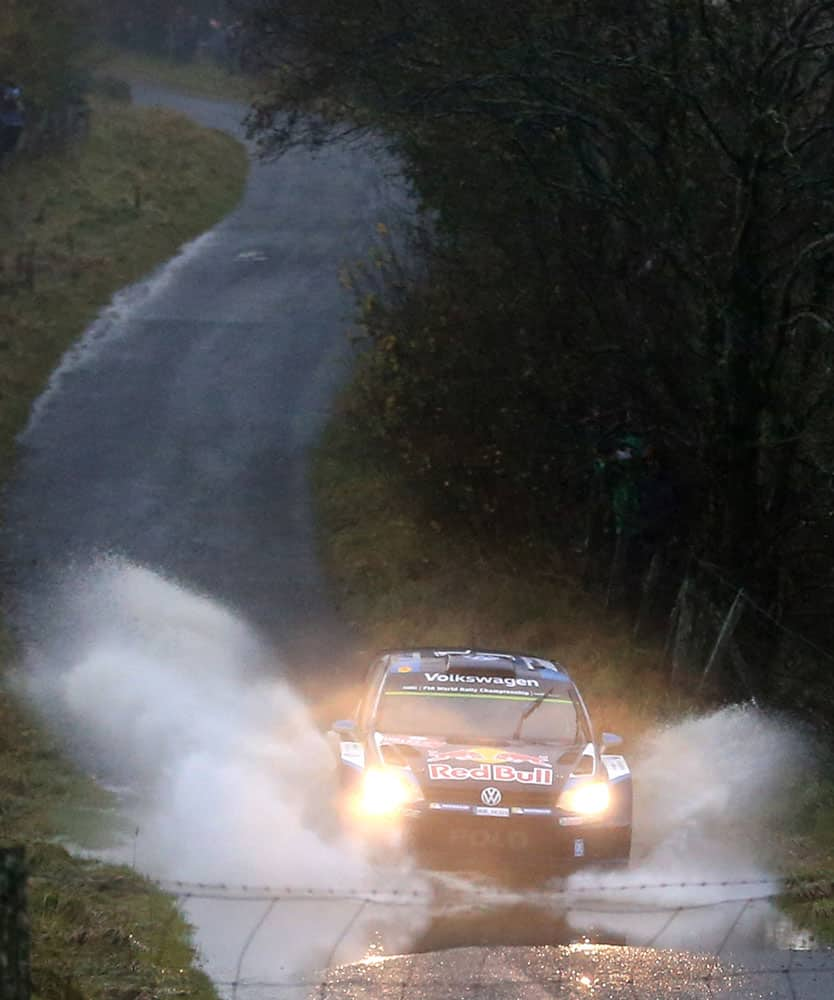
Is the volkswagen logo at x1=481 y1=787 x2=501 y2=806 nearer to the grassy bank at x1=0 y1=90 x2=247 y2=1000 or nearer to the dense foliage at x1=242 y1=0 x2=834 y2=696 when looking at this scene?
the grassy bank at x1=0 y1=90 x2=247 y2=1000

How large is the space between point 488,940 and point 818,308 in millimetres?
7729

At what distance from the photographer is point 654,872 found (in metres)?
11.5

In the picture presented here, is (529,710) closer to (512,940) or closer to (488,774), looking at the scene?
(488,774)

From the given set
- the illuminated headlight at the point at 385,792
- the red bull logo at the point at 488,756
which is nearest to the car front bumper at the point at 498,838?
the illuminated headlight at the point at 385,792

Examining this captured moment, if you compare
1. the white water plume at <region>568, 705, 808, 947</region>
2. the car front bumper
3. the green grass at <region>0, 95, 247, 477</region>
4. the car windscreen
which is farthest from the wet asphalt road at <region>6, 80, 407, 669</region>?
the car front bumper

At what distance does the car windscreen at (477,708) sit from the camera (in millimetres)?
12266

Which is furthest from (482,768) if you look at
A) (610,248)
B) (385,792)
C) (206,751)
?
(610,248)

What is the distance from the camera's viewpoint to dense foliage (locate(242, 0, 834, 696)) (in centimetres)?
1519

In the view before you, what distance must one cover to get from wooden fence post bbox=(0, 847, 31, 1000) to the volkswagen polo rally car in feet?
17.8

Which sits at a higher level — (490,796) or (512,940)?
(512,940)

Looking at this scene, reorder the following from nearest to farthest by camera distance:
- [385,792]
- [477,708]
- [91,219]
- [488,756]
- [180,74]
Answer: [385,792], [488,756], [477,708], [91,219], [180,74]

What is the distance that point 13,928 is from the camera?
5781mm

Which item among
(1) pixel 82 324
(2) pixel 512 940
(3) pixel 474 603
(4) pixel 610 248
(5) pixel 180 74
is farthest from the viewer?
(5) pixel 180 74

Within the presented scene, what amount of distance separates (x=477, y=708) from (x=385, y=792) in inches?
56.7
